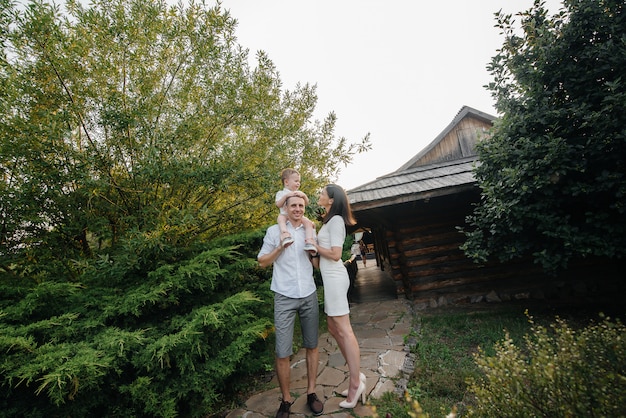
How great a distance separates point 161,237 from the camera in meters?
2.98

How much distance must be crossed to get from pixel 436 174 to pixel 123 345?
7.57m

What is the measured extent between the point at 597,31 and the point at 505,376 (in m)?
5.24

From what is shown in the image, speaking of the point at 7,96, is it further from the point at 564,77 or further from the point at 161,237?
the point at 564,77

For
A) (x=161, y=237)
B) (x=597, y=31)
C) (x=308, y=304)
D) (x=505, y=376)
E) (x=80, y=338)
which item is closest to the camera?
(x=505, y=376)

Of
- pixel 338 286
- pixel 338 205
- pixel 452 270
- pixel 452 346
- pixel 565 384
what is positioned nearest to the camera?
pixel 565 384

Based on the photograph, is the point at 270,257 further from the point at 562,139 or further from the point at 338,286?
the point at 562,139

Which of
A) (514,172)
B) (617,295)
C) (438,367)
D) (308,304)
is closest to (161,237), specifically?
(308,304)

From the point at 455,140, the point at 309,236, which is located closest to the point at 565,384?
the point at 309,236

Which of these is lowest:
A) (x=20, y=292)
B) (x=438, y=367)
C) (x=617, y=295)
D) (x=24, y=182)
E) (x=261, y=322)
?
(x=617, y=295)

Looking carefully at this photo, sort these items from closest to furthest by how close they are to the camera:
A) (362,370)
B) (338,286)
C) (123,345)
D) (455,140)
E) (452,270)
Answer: (123,345) → (338,286) → (362,370) → (452,270) → (455,140)

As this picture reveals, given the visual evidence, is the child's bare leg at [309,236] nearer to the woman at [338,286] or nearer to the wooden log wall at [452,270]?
the woman at [338,286]

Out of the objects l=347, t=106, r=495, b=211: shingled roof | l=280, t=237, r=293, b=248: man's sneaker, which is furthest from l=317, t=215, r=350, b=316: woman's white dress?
l=347, t=106, r=495, b=211: shingled roof

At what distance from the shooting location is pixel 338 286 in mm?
2670

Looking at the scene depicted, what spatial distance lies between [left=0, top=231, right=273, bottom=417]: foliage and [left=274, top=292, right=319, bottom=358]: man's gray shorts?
1.56 feet
